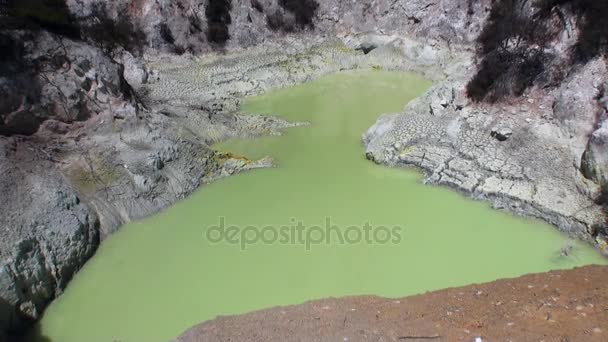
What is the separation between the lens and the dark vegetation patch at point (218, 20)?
19484 mm

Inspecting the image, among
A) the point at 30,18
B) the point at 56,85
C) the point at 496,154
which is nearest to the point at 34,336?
the point at 56,85

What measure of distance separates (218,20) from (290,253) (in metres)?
13.5

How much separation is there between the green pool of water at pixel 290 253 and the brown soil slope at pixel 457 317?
2.27 ft

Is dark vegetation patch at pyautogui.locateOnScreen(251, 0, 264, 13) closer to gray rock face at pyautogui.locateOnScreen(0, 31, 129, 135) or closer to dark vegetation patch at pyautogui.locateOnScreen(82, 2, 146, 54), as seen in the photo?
dark vegetation patch at pyautogui.locateOnScreen(82, 2, 146, 54)

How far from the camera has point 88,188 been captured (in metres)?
10.5

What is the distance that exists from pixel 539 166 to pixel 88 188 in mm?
10454

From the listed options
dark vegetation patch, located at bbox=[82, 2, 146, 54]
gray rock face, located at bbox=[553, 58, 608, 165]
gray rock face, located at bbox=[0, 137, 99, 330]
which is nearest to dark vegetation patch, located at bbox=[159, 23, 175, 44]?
dark vegetation patch, located at bbox=[82, 2, 146, 54]

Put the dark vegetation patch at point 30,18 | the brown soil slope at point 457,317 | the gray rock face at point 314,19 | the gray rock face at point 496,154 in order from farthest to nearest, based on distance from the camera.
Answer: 1. the gray rock face at point 314,19
2. the dark vegetation patch at point 30,18
3. the gray rock face at point 496,154
4. the brown soil slope at point 457,317

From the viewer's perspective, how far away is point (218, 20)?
65.1ft

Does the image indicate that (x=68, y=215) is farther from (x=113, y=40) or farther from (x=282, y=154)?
(x=113, y=40)

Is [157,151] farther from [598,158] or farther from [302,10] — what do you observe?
[302,10]

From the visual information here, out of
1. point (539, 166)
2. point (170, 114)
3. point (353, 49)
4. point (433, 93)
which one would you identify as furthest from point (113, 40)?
point (539, 166)

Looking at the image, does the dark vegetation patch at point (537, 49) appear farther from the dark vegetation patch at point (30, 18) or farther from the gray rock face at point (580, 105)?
the dark vegetation patch at point (30, 18)

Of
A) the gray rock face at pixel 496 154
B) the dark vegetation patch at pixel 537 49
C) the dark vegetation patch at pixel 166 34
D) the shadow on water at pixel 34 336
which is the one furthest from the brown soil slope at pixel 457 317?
the dark vegetation patch at pixel 166 34
